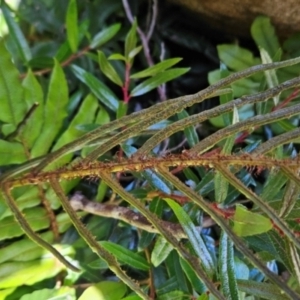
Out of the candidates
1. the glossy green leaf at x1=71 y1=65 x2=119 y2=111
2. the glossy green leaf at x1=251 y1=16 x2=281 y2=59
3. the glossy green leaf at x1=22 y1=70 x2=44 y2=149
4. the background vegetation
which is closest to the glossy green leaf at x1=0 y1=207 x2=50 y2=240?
the background vegetation

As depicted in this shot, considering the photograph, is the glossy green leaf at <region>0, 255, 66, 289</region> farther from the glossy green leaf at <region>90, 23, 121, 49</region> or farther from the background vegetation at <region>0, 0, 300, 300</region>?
the glossy green leaf at <region>90, 23, 121, 49</region>

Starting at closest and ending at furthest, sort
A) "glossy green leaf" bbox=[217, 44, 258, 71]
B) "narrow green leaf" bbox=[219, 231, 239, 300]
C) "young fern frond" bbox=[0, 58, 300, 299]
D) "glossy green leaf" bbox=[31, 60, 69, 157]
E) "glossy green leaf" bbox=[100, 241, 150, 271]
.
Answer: "young fern frond" bbox=[0, 58, 300, 299]
"narrow green leaf" bbox=[219, 231, 239, 300]
"glossy green leaf" bbox=[100, 241, 150, 271]
"glossy green leaf" bbox=[31, 60, 69, 157]
"glossy green leaf" bbox=[217, 44, 258, 71]

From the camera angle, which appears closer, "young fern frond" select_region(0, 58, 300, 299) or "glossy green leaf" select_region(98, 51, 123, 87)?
"young fern frond" select_region(0, 58, 300, 299)

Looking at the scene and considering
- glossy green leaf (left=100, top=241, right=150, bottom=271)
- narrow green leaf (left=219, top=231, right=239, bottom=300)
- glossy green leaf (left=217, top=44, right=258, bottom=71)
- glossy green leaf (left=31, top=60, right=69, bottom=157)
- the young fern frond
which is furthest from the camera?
glossy green leaf (left=217, top=44, right=258, bottom=71)

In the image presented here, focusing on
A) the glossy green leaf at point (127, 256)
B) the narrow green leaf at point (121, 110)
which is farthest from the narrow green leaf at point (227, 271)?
the narrow green leaf at point (121, 110)

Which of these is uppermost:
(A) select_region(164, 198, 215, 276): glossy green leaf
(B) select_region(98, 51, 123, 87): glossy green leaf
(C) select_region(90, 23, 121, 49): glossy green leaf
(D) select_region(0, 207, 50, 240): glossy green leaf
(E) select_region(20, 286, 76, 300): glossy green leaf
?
(C) select_region(90, 23, 121, 49): glossy green leaf

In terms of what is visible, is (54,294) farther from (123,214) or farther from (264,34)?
(264,34)

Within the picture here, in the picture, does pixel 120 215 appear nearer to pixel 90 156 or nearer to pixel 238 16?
pixel 90 156

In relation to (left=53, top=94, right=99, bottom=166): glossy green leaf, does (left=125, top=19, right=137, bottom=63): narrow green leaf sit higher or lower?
higher

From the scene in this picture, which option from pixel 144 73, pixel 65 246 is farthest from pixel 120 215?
pixel 144 73
